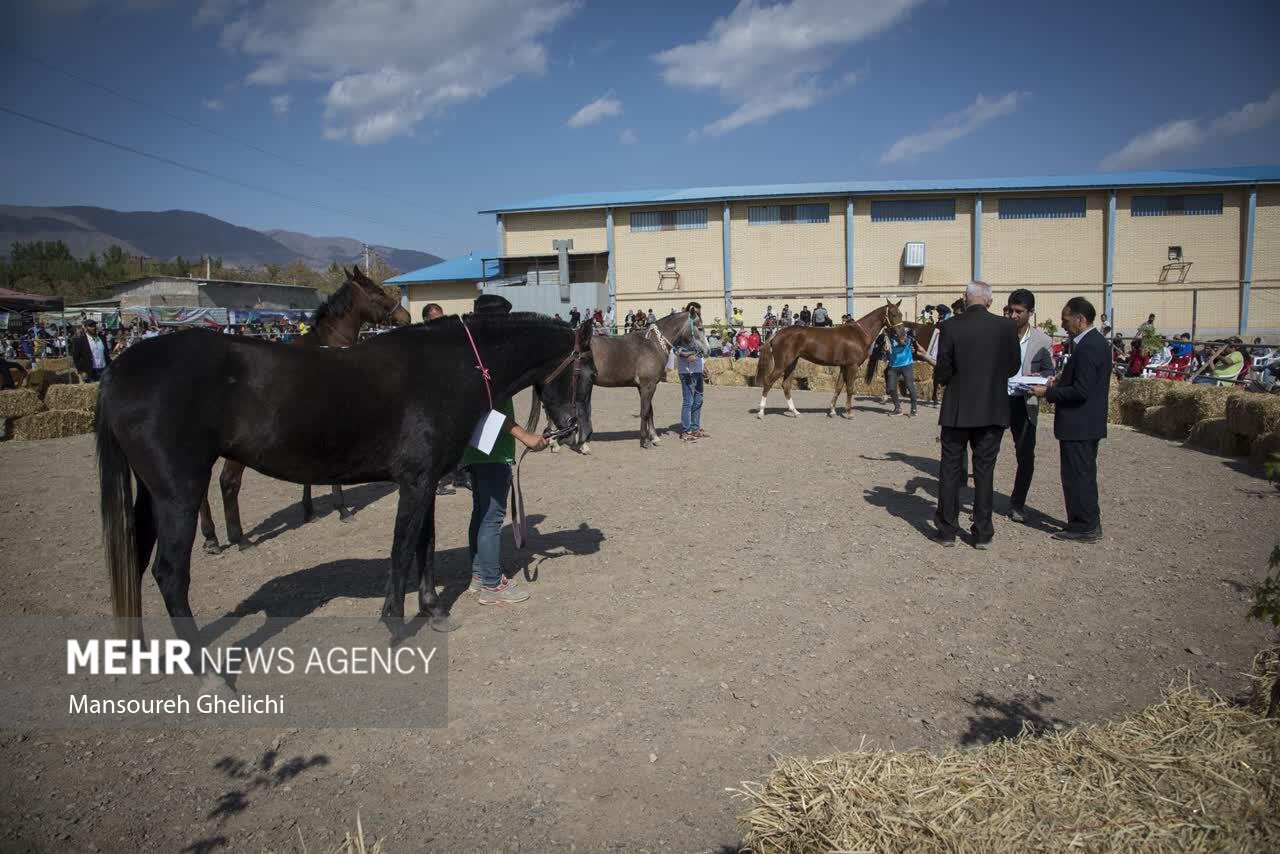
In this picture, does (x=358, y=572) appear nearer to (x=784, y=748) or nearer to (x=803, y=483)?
(x=784, y=748)

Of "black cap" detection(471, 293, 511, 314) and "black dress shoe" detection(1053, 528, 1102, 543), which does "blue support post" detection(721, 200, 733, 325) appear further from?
"black cap" detection(471, 293, 511, 314)

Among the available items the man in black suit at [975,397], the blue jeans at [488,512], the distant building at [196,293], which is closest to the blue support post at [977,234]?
the man in black suit at [975,397]

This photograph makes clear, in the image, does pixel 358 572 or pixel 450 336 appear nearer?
pixel 450 336

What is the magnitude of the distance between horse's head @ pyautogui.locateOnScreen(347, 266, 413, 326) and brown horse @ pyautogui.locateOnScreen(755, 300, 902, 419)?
837 centimetres

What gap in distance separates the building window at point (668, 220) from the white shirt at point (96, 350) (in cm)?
2378

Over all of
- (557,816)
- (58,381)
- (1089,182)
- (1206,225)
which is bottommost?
(557,816)

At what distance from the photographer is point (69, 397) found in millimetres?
14570

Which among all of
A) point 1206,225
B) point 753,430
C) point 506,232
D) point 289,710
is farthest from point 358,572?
point 1206,225

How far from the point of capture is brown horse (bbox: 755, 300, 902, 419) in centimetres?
1457

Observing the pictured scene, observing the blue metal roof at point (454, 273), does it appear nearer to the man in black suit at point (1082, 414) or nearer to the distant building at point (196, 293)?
the distant building at point (196, 293)

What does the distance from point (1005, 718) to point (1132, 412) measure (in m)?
12.8

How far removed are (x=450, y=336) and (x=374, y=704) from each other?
2391 mm

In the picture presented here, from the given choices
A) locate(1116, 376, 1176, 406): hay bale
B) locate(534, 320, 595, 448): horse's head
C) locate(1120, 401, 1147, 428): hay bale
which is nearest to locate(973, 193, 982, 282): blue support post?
locate(1116, 376, 1176, 406): hay bale

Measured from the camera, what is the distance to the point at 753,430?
42.5 feet
